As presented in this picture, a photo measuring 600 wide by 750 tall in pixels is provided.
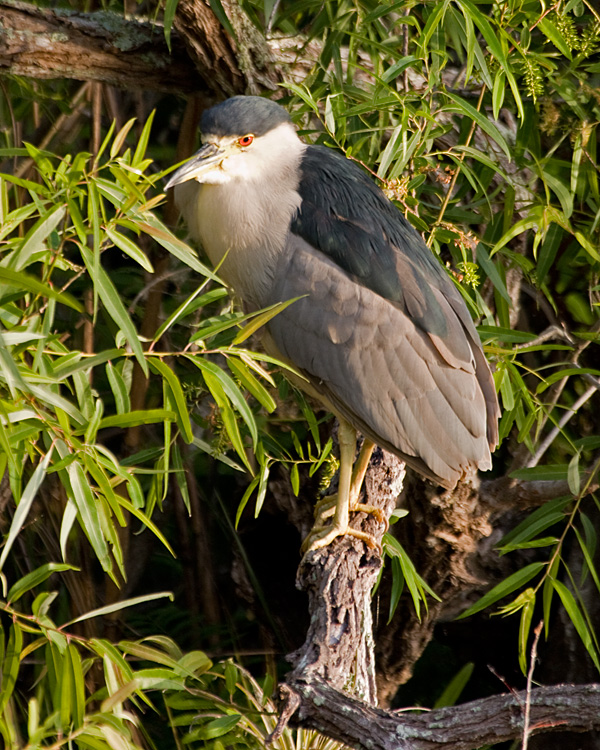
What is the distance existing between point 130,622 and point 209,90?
2.00 meters

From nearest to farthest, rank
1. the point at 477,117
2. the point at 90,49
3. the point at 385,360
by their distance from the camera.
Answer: the point at 477,117, the point at 385,360, the point at 90,49

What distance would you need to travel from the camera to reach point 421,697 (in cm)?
346

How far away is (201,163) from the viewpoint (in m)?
Result: 2.02

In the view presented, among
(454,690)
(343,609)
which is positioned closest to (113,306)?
(343,609)

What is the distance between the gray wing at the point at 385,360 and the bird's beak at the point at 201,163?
31 cm

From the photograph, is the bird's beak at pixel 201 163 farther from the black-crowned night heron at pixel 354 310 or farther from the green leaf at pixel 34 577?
the green leaf at pixel 34 577

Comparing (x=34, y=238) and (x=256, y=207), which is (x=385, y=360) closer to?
(x=256, y=207)

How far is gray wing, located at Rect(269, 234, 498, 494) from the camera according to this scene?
82.7 inches

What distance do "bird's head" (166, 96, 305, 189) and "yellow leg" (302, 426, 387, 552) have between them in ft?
2.25

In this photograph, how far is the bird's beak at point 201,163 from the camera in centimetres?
197

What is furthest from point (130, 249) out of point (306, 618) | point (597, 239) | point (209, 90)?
point (306, 618)

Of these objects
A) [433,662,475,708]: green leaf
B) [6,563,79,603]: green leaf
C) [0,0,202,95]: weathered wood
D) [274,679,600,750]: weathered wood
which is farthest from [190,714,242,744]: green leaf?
[0,0,202,95]: weathered wood

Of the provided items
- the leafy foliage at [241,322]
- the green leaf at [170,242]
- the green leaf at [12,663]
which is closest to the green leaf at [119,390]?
the leafy foliage at [241,322]

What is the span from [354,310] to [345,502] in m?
0.47
